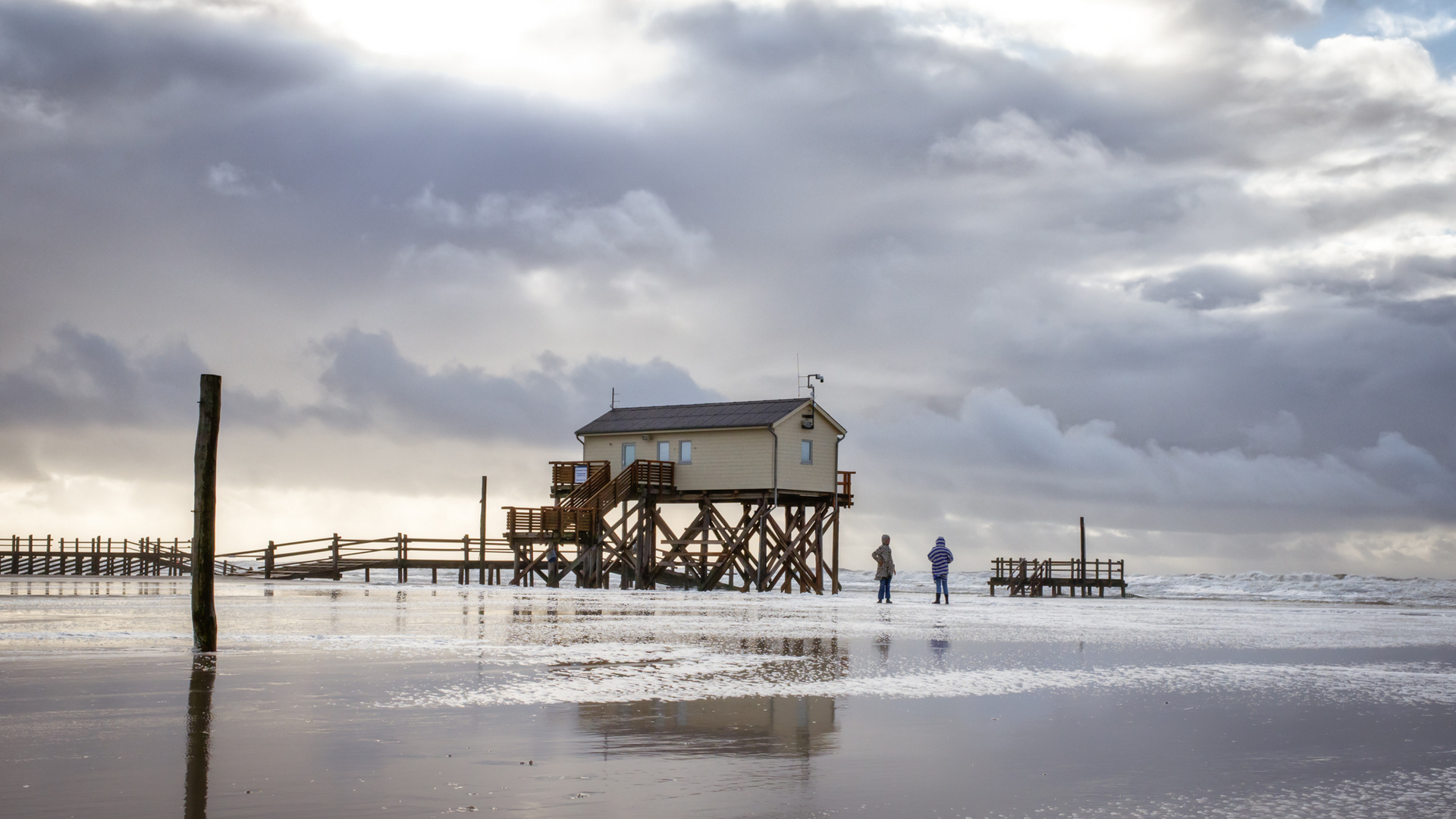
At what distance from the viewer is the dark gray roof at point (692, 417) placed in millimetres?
46000

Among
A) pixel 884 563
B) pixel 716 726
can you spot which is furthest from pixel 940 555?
pixel 716 726

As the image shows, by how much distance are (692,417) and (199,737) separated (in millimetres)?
41086

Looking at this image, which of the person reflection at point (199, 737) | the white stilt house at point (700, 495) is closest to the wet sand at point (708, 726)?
the person reflection at point (199, 737)

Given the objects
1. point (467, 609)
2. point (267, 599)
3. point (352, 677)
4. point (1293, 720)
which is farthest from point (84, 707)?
point (267, 599)

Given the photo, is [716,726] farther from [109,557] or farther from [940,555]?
[109,557]

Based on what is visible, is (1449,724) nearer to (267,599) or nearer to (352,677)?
(352,677)

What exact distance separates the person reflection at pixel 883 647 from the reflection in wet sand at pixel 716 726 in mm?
3901

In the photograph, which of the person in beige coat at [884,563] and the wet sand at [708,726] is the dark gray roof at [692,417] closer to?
the person in beige coat at [884,563]

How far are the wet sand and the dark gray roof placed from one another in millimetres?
29791

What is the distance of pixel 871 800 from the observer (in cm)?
537

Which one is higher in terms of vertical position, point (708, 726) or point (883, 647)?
point (708, 726)

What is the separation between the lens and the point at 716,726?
7.48 m

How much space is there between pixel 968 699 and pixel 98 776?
18.9 feet

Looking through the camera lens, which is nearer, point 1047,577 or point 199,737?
point 199,737
